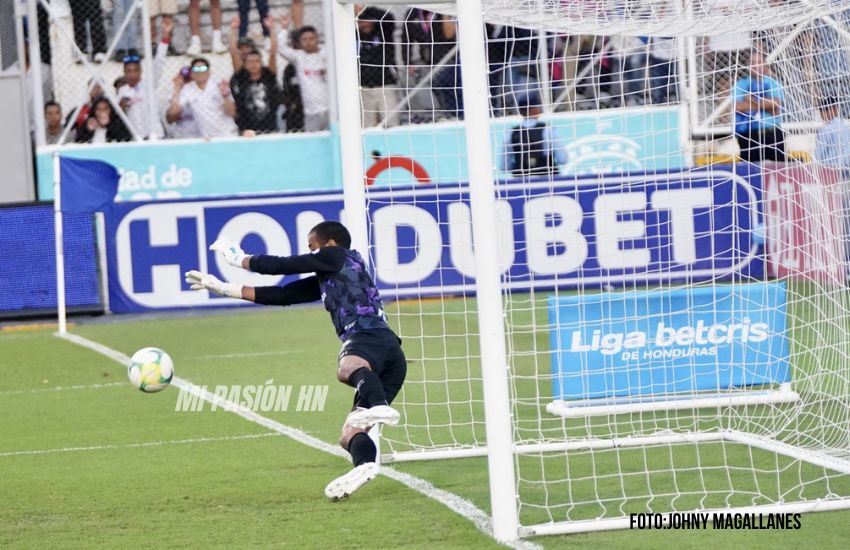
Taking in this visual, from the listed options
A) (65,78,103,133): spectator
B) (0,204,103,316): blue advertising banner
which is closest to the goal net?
(0,204,103,316): blue advertising banner

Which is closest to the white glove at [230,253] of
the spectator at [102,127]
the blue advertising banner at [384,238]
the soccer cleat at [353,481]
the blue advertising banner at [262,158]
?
the soccer cleat at [353,481]

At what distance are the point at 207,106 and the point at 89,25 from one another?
2.32 metres

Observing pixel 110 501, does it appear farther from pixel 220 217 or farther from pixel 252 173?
pixel 252 173

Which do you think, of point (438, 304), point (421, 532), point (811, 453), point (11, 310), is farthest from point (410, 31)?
point (421, 532)

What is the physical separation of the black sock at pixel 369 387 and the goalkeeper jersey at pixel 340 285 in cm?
33

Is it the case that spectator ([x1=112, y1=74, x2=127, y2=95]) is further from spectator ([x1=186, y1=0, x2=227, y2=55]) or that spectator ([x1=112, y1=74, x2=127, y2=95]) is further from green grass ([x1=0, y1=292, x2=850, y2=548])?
green grass ([x1=0, y1=292, x2=850, y2=548])

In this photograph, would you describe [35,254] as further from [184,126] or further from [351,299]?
[351,299]

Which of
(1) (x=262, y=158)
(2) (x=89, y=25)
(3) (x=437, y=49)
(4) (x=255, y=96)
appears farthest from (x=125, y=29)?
(3) (x=437, y=49)

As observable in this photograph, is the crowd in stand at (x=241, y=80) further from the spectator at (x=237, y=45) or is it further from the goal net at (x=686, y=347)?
the goal net at (x=686, y=347)

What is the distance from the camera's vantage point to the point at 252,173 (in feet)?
71.0

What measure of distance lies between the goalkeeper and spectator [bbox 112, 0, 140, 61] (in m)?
14.4

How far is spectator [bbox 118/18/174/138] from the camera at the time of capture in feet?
69.9

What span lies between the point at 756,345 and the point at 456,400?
263 centimetres

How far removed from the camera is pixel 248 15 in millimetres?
21578
